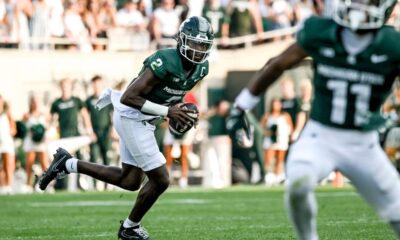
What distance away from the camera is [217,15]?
61.8 feet

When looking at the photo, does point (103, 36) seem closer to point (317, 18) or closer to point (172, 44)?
point (172, 44)

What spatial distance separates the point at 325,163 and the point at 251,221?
4.38 meters

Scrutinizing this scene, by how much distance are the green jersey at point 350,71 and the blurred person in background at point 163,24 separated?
13.1m

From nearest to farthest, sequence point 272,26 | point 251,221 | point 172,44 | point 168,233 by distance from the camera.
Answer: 1. point 168,233
2. point 251,221
3. point 172,44
4. point 272,26

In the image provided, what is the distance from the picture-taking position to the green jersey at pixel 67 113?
16.5 meters

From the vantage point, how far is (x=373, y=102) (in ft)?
18.3

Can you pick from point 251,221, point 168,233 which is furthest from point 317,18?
point 251,221

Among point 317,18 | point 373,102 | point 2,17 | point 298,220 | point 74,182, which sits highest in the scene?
point 317,18

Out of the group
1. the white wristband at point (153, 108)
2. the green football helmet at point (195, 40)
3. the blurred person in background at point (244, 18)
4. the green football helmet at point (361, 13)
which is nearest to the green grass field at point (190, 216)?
the white wristband at point (153, 108)

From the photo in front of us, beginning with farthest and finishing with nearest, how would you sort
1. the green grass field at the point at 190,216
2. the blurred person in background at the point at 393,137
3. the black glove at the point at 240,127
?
the blurred person in background at the point at 393,137 < the green grass field at the point at 190,216 < the black glove at the point at 240,127

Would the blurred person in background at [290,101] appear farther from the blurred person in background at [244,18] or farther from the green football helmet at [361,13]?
the green football helmet at [361,13]

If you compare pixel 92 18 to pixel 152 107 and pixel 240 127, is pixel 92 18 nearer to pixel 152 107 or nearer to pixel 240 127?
pixel 152 107

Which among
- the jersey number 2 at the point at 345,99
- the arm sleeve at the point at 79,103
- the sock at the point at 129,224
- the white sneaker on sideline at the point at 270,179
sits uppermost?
the jersey number 2 at the point at 345,99

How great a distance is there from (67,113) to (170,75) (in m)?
8.93
